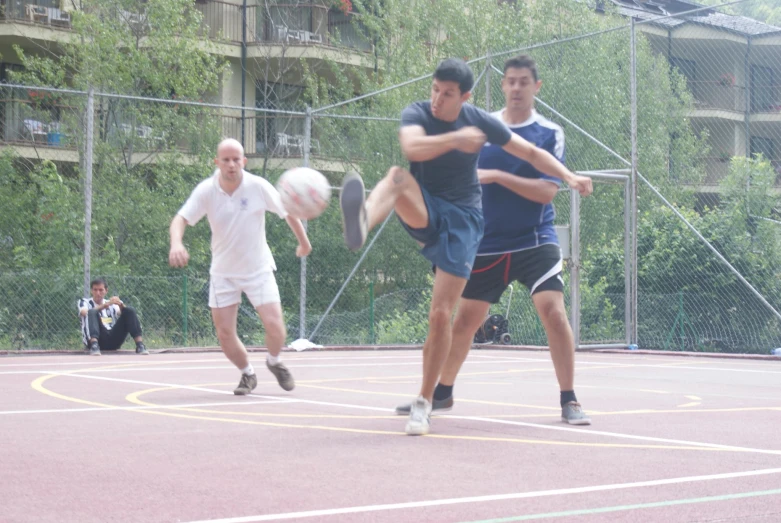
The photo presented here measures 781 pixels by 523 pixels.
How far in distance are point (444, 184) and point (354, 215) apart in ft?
2.75

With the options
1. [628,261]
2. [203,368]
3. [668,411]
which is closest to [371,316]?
[628,261]

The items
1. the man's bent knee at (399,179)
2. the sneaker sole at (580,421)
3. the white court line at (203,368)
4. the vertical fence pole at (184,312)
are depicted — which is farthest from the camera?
the vertical fence pole at (184,312)

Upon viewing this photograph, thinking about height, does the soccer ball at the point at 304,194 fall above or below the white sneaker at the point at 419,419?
above

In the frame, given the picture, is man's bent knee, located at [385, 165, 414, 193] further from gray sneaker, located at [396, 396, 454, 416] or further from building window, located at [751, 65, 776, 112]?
building window, located at [751, 65, 776, 112]

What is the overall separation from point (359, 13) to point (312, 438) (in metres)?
25.4

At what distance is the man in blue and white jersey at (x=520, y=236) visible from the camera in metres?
6.54

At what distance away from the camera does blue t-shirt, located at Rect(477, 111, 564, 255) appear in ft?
21.8

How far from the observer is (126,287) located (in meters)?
16.4

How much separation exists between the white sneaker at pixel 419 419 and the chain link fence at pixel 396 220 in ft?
28.2

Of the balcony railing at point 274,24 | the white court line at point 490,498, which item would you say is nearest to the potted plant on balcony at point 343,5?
the balcony railing at point 274,24

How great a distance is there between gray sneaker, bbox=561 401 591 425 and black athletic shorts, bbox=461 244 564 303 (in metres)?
0.66

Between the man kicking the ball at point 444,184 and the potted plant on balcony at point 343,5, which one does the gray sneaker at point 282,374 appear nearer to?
the man kicking the ball at point 444,184

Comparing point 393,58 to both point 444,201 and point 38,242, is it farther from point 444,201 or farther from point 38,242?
point 444,201

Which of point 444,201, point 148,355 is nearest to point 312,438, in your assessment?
point 444,201
